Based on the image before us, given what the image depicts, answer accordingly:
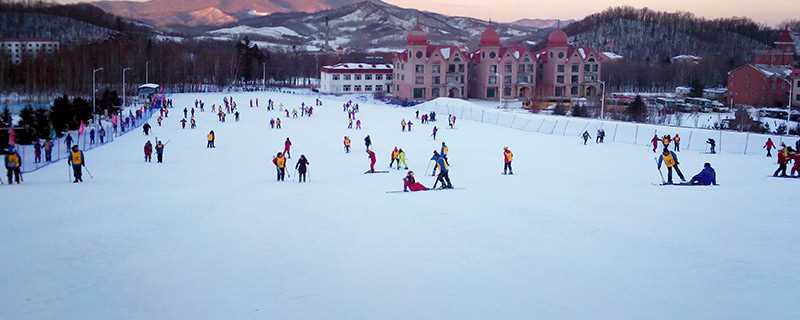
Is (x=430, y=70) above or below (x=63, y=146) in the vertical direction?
above

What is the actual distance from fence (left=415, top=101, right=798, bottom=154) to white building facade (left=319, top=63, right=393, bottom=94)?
138 ft

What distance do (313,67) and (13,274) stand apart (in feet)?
385

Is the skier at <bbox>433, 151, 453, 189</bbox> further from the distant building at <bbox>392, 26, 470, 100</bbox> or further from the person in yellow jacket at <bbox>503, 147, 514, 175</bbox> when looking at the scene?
the distant building at <bbox>392, 26, 470, 100</bbox>

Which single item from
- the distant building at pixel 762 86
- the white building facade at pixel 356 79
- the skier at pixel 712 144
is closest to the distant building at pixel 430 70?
the white building facade at pixel 356 79

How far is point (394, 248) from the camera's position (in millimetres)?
11445

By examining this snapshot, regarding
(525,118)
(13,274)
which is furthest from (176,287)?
(525,118)

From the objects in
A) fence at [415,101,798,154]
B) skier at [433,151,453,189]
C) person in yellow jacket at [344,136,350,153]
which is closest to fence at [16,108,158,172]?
person in yellow jacket at [344,136,350,153]

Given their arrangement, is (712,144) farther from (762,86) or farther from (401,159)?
(762,86)

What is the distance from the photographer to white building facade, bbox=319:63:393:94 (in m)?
91.1

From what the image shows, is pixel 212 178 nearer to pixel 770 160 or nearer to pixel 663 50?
pixel 770 160

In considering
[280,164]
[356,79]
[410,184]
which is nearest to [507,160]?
[410,184]

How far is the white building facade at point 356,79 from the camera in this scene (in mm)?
91062

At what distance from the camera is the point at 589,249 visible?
37.7 ft

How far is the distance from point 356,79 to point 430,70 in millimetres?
21280
